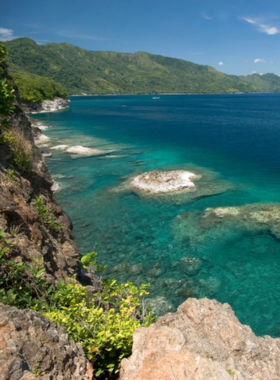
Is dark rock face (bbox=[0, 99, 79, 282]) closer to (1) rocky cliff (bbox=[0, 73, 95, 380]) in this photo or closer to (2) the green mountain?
(1) rocky cliff (bbox=[0, 73, 95, 380])

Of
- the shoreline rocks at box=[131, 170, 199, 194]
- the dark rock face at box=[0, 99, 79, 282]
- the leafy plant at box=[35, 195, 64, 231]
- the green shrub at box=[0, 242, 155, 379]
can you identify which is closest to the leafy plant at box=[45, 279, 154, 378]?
the green shrub at box=[0, 242, 155, 379]

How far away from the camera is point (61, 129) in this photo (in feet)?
338

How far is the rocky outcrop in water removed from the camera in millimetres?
6043

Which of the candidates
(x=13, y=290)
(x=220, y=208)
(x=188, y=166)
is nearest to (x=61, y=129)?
(x=188, y=166)

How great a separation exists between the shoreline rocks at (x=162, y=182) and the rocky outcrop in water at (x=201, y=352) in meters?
34.2

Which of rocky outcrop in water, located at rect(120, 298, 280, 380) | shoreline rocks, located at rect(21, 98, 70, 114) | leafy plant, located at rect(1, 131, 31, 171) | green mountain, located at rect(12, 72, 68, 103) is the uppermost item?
green mountain, located at rect(12, 72, 68, 103)

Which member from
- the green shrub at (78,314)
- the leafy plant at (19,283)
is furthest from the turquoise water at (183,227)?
the leafy plant at (19,283)

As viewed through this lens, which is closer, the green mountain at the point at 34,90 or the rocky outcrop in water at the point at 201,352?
the rocky outcrop in water at the point at 201,352

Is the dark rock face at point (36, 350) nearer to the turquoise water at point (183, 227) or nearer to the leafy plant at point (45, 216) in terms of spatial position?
the leafy plant at point (45, 216)

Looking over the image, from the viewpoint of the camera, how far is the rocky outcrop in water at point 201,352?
19.8 ft

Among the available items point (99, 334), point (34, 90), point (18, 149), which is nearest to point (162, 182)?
point (18, 149)

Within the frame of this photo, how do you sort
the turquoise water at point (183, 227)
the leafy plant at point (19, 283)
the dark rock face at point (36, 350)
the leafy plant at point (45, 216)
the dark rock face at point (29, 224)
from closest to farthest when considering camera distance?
the dark rock face at point (36, 350), the leafy plant at point (19, 283), the dark rock face at point (29, 224), the leafy plant at point (45, 216), the turquoise water at point (183, 227)

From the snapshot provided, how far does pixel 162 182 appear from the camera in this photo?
44875 mm

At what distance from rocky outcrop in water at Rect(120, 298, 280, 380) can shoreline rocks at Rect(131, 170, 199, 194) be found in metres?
34.2
